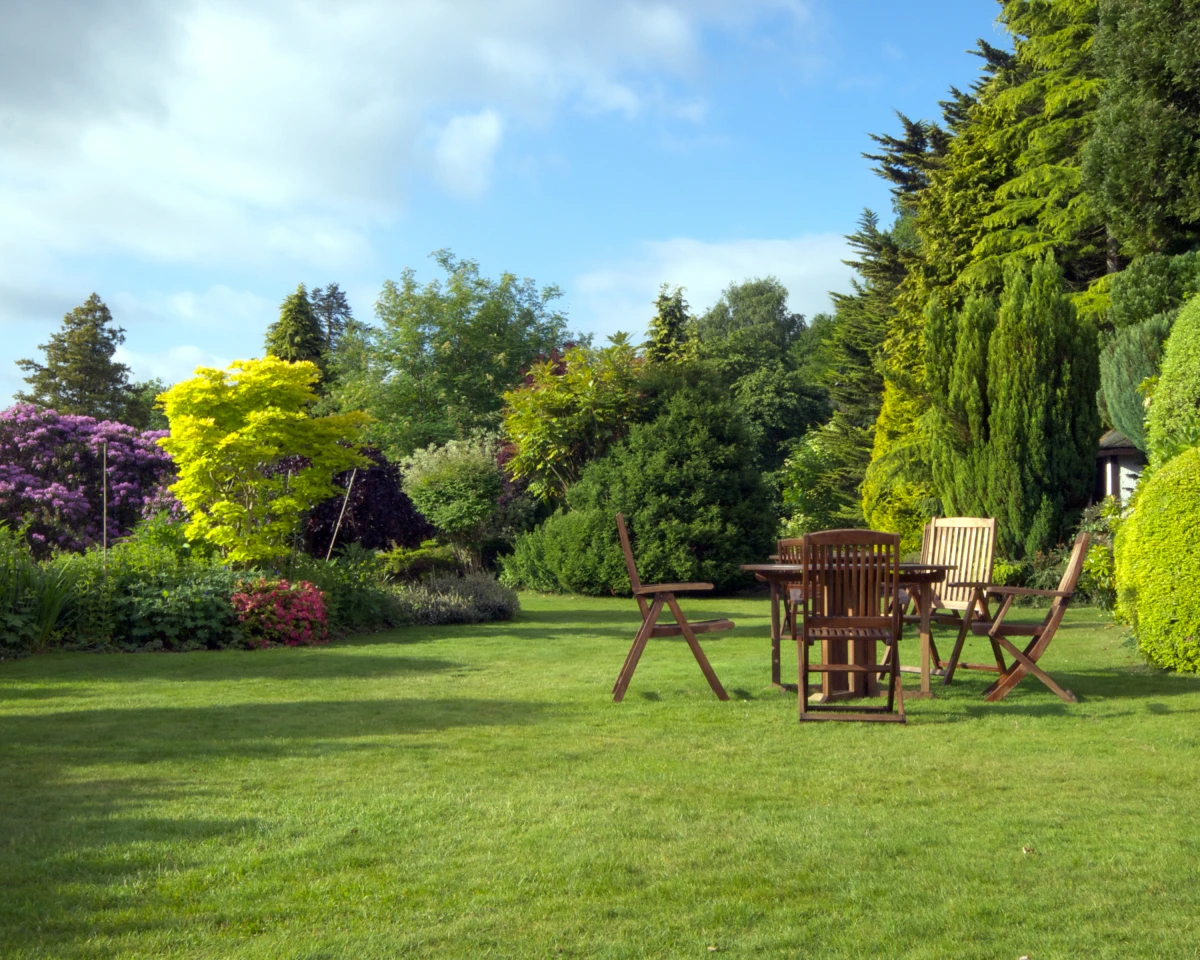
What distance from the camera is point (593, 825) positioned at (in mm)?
4203

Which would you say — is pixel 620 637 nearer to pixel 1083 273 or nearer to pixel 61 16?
pixel 61 16

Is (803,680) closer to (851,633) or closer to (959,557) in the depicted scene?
(851,633)

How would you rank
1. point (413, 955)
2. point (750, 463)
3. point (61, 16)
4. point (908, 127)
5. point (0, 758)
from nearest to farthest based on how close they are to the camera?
1. point (413, 955)
2. point (0, 758)
3. point (61, 16)
4. point (750, 463)
5. point (908, 127)

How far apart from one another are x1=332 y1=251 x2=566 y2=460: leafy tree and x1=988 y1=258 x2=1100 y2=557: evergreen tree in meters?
20.8

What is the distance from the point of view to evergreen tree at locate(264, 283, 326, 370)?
40000 mm

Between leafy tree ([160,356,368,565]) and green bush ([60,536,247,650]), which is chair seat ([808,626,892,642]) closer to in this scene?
green bush ([60,536,247,650])

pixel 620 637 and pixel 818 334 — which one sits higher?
pixel 818 334

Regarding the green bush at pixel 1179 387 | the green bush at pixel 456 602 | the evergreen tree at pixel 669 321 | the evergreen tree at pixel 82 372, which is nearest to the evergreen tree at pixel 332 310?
the evergreen tree at pixel 82 372

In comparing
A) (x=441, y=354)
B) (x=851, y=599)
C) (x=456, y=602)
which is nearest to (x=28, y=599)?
(x=456, y=602)

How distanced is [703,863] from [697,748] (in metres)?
2.10

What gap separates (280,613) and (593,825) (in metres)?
8.34

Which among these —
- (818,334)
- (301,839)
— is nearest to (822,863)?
(301,839)

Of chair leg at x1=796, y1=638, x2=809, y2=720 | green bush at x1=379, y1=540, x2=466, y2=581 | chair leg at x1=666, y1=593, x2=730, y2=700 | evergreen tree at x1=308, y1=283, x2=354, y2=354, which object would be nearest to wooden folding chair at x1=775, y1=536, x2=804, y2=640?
chair leg at x1=666, y1=593, x2=730, y2=700

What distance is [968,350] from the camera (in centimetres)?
1655
